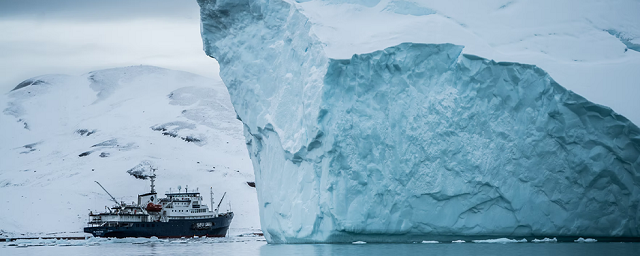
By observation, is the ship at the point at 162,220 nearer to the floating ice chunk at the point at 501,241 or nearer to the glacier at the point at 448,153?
the glacier at the point at 448,153

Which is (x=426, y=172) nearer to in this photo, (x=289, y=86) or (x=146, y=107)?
(x=289, y=86)

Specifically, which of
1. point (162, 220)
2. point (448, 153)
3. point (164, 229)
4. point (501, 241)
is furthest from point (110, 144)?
point (501, 241)

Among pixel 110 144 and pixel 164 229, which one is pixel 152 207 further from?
pixel 110 144

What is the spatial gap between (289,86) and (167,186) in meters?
29.7

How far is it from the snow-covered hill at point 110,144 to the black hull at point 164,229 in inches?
223

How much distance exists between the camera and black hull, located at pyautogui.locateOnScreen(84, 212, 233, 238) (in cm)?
Result: 3372

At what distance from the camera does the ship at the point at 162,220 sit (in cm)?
3384

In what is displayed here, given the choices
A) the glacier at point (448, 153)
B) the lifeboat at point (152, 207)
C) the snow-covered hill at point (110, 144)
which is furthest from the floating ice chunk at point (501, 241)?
the snow-covered hill at point (110, 144)

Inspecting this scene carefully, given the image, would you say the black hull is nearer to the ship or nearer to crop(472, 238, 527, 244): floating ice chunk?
the ship

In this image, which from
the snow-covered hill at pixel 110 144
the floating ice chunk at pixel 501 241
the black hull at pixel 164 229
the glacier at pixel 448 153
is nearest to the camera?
the glacier at pixel 448 153

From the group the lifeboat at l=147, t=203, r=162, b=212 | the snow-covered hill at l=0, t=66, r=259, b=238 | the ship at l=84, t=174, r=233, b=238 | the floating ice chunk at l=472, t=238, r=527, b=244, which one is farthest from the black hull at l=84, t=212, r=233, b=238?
the floating ice chunk at l=472, t=238, r=527, b=244

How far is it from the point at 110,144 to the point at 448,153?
47484mm

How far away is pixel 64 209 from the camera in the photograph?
4053 centimetres

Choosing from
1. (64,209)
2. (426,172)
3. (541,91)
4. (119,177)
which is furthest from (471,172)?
(119,177)
